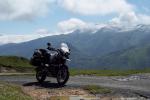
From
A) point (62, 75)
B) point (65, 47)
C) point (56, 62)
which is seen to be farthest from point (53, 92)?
point (65, 47)

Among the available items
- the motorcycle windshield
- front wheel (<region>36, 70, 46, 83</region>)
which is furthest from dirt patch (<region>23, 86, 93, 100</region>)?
front wheel (<region>36, 70, 46, 83</region>)

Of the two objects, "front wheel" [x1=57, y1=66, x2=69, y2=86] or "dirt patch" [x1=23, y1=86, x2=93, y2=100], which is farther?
"front wheel" [x1=57, y1=66, x2=69, y2=86]

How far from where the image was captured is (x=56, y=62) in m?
29.8

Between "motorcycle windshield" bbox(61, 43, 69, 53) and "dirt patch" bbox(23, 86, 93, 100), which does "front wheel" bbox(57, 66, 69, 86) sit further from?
"dirt patch" bbox(23, 86, 93, 100)

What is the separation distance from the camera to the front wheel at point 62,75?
29.6 meters

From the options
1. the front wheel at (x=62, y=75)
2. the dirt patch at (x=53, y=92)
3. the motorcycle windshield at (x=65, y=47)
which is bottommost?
the dirt patch at (x=53, y=92)

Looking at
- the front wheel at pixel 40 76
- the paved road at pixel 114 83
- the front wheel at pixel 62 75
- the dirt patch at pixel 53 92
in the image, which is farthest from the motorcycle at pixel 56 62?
the dirt patch at pixel 53 92

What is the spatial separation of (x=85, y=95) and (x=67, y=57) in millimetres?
5873

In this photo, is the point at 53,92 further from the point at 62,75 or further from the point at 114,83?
the point at 114,83

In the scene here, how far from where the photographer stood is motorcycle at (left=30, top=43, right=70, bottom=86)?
97.0 ft

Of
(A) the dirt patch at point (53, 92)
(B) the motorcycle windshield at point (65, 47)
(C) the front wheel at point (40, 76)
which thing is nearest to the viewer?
(A) the dirt patch at point (53, 92)

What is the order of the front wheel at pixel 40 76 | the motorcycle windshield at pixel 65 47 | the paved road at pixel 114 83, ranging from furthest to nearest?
the front wheel at pixel 40 76 → the motorcycle windshield at pixel 65 47 → the paved road at pixel 114 83

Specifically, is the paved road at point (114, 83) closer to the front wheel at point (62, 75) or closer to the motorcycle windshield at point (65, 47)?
the front wheel at point (62, 75)

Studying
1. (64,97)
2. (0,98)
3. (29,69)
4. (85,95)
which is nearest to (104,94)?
(85,95)
